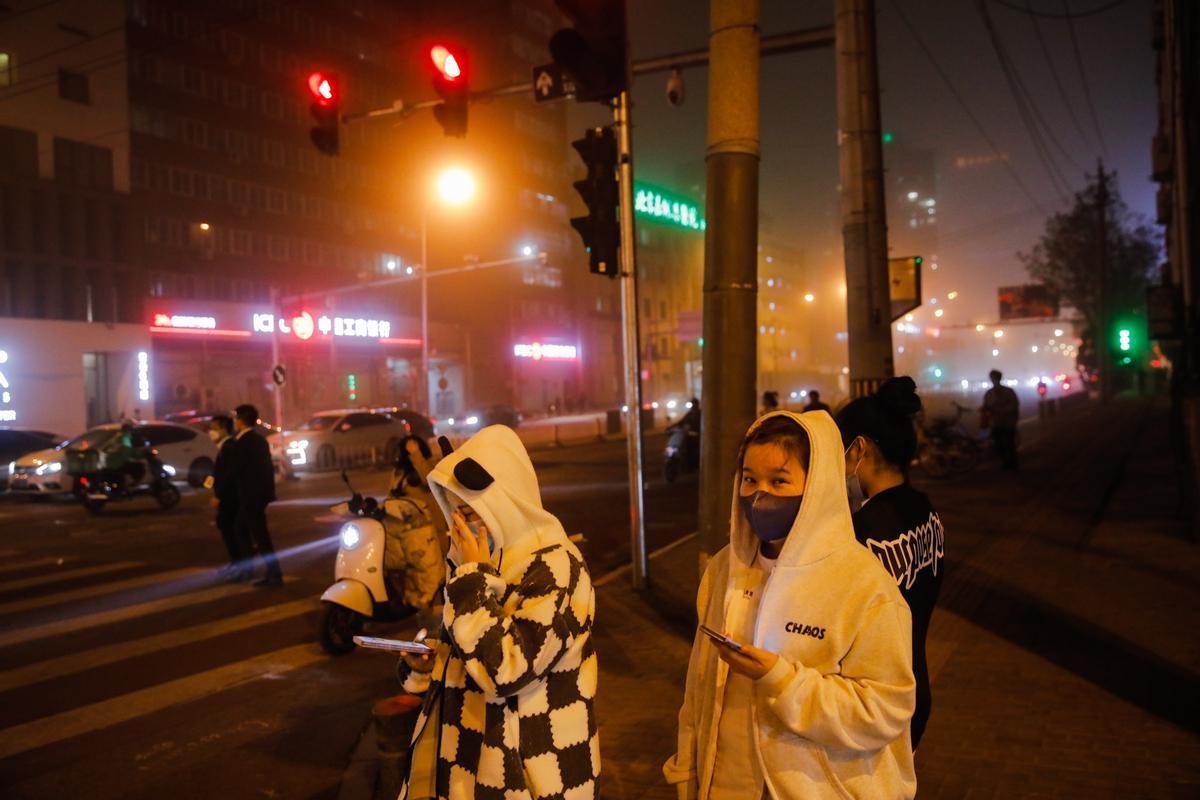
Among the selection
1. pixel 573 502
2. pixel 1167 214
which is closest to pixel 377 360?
pixel 573 502

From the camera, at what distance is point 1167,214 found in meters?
44.1

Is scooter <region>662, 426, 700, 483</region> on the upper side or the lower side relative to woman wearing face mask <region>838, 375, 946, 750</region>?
lower

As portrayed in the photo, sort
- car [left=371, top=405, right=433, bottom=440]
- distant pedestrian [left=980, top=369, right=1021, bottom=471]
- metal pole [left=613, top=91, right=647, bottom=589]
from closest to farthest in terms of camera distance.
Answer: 1. metal pole [left=613, top=91, right=647, bottom=589]
2. distant pedestrian [left=980, top=369, right=1021, bottom=471]
3. car [left=371, top=405, right=433, bottom=440]

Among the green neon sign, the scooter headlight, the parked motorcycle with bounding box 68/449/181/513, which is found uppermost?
the green neon sign

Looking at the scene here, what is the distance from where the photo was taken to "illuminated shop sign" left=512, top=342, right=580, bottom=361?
6900cm

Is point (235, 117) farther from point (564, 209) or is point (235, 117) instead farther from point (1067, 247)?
point (1067, 247)

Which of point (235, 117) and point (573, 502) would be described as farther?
point (235, 117)

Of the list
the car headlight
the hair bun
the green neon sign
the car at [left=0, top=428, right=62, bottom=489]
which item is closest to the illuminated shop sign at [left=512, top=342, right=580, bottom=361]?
the green neon sign

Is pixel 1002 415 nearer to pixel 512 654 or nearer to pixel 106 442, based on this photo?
pixel 512 654

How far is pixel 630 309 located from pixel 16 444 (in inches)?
759

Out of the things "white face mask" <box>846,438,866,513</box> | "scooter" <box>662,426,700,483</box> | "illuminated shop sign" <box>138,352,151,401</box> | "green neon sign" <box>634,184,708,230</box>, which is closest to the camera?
"white face mask" <box>846,438,866,513</box>

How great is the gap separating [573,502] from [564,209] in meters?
66.7

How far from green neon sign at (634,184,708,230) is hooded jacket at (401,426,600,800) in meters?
45.0

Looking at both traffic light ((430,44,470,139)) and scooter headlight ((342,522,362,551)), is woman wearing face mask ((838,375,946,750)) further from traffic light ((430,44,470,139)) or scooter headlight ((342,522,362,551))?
traffic light ((430,44,470,139))
